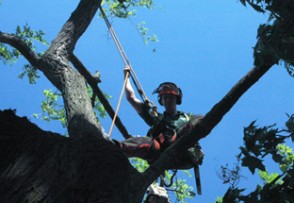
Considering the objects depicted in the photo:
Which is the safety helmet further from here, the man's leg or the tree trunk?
the tree trunk

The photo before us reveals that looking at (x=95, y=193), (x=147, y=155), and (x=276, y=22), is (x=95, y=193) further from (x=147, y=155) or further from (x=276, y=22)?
(x=147, y=155)

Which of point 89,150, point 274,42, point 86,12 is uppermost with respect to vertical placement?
point 86,12

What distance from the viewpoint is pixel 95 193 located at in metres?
2.34

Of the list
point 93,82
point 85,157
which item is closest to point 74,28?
point 93,82

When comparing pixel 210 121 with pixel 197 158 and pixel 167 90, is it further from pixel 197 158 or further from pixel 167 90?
pixel 167 90

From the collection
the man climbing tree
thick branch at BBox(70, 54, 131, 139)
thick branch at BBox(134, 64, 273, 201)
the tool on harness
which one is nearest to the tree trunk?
the man climbing tree

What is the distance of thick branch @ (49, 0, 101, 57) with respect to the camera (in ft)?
16.3

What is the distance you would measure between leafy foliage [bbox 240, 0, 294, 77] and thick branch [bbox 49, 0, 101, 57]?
3.17m

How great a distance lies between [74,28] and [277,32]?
3.58m

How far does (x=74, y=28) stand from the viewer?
5.23m

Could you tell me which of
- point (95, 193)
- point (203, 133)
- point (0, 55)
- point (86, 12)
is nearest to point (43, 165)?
point (95, 193)

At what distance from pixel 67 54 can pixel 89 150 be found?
252 cm

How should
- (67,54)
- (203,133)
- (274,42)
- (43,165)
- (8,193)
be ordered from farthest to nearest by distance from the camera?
(67,54) → (203,133) → (43,165) → (8,193) → (274,42)

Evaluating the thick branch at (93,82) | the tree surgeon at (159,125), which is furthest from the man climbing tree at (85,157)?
the thick branch at (93,82)
